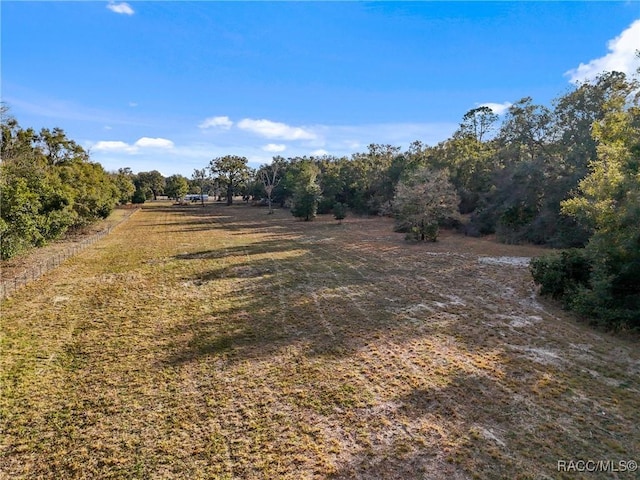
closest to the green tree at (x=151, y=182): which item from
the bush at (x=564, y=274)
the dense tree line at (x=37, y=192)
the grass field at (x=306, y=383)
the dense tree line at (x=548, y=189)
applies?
the dense tree line at (x=548, y=189)

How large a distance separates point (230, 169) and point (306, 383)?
61777 millimetres

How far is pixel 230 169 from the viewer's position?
211 feet

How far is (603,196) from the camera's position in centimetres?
955

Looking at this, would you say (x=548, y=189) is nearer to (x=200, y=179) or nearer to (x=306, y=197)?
(x=306, y=197)

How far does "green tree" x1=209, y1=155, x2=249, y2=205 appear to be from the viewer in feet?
210

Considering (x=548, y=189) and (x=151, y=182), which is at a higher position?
(x=151, y=182)

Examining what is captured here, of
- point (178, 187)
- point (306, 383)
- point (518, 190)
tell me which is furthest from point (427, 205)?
point (178, 187)

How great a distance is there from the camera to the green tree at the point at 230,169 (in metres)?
63.9

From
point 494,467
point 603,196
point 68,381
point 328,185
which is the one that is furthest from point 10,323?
point 328,185

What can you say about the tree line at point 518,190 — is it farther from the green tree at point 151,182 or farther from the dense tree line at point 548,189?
the green tree at point 151,182

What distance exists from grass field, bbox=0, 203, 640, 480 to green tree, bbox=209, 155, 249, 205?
53882mm

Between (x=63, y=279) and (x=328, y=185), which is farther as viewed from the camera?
(x=328, y=185)

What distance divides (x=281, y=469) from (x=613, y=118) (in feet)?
43.8

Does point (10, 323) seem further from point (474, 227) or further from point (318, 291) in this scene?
point (474, 227)
